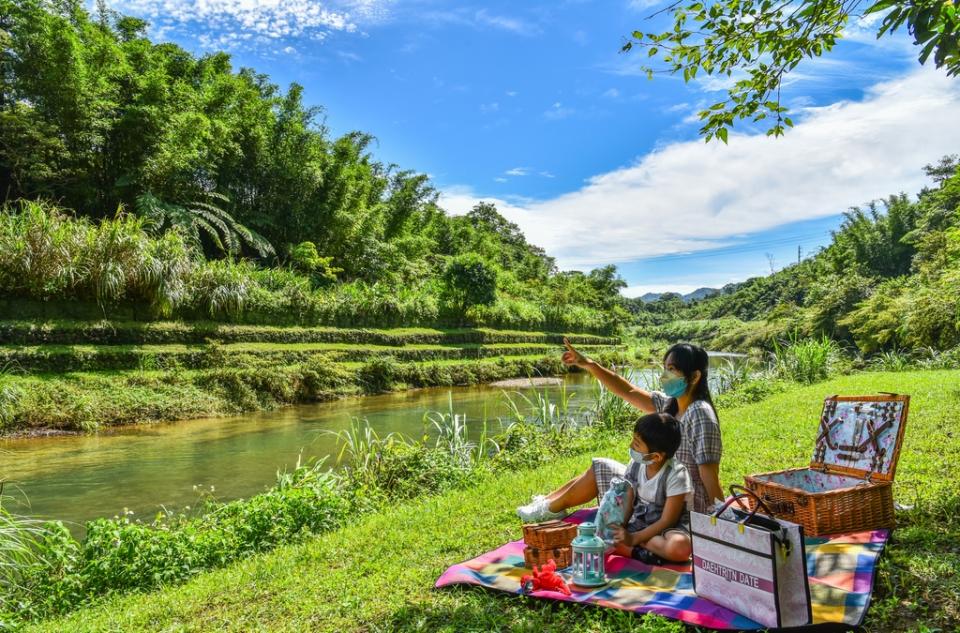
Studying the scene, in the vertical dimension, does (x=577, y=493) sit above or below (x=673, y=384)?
below

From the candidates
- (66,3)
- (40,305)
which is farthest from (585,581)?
(66,3)

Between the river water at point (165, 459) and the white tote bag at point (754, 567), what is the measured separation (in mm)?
3728

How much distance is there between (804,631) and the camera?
1.97 m

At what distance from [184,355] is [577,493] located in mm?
9969

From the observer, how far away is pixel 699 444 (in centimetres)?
295

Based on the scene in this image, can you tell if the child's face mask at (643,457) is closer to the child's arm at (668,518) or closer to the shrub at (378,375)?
the child's arm at (668,518)

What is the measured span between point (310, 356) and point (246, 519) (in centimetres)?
961

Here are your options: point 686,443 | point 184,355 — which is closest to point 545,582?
point 686,443

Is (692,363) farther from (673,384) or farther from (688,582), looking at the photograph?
(688,582)

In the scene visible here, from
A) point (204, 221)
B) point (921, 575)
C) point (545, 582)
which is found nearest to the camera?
point (921, 575)

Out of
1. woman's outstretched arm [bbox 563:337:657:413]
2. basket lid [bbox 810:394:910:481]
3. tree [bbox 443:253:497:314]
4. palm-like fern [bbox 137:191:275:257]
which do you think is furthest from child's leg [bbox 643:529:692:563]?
tree [bbox 443:253:497:314]

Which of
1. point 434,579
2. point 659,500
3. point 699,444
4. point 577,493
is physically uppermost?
point 699,444

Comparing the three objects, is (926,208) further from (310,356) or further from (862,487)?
(862,487)

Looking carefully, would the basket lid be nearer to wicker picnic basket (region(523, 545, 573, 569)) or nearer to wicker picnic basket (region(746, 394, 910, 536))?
wicker picnic basket (region(746, 394, 910, 536))
